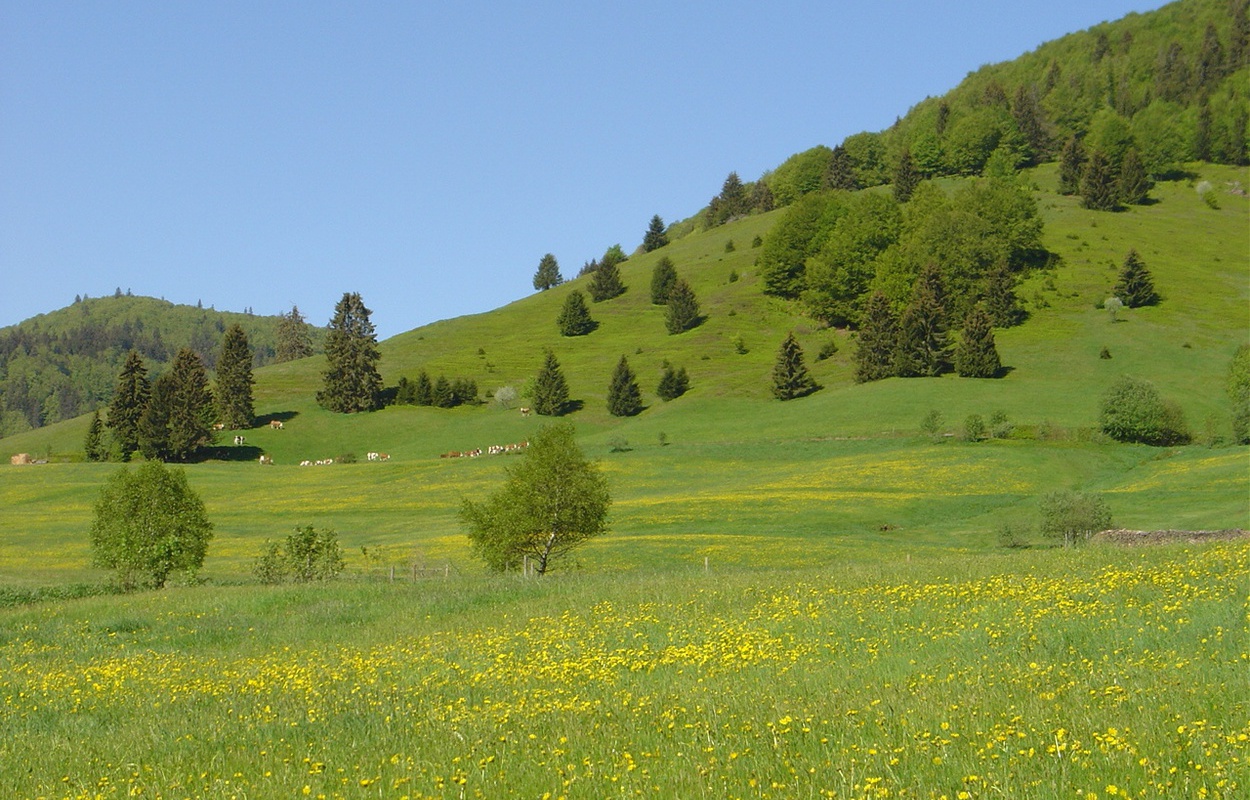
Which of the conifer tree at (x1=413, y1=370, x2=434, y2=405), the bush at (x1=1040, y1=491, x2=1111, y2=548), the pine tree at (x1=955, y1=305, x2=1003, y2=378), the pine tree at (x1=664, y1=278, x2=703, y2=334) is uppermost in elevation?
the pine tree at (x1=664, y1=278, x2=703, y2=334)

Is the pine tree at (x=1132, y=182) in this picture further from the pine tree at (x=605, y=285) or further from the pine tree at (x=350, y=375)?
the pine tree at (x=350, y=375)

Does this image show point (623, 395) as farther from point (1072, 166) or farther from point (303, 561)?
point (1072, 166)

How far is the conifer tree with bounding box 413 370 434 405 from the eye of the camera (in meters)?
134

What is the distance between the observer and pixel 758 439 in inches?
3821

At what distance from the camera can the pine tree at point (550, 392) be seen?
124000mm

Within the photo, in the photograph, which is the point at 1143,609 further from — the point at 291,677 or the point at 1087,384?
the point at 1087,384

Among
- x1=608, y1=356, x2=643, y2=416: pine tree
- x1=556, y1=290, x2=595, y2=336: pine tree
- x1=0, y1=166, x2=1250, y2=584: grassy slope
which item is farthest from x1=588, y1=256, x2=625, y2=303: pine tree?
x1=608, y1=356, x2=643, y2=416: pine tree

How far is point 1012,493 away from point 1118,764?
62.2 m

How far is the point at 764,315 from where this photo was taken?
155 metres

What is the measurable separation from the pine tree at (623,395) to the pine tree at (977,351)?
37.0 m

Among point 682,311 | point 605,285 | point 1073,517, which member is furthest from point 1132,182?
point 1073,517

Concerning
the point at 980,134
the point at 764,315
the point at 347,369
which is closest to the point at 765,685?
the point at 347,369

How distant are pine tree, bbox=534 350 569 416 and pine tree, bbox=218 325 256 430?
35446mm

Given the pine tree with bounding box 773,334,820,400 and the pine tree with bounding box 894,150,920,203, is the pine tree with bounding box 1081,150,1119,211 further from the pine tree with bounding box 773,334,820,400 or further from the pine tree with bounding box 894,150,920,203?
the pine tree with bounding box 773,334,820,400
